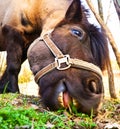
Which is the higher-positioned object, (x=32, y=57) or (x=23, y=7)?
(x=23, y=7)

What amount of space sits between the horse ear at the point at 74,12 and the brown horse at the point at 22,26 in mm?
534

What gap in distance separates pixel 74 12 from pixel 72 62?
2.36 ft

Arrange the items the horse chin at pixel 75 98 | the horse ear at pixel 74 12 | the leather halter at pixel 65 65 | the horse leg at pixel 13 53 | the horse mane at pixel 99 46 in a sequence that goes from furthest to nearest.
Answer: the horse leg at pixel 13 53, the horse ear at pixel 74 12, the horse mane at pixel 99 46, the leather halter at pixel 65 65, the horse chin at pixel 75 98

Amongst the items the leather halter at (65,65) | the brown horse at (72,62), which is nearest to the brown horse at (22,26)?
the brown horse at (72,62)

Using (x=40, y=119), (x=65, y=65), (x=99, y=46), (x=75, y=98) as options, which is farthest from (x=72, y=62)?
(x=40, y=119)

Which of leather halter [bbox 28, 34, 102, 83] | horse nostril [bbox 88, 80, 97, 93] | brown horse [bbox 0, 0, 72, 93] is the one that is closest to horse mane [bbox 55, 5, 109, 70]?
leather halter [bbox 28, 34, 102, 83]

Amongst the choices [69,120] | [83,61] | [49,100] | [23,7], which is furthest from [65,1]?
[69,120]

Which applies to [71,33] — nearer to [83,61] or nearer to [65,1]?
[83,61]

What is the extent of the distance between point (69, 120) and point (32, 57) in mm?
966

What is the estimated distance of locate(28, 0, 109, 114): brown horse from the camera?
3.15m

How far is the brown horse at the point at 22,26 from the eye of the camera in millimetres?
4496

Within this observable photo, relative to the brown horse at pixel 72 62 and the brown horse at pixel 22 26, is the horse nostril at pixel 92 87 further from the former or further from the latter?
the brown horse at pixel 22 26

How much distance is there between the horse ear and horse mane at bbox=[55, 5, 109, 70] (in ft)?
0.07

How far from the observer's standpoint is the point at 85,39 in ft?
11.9
